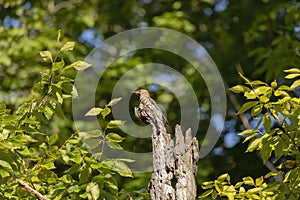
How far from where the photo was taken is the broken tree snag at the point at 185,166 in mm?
2666

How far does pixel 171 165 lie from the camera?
268cm

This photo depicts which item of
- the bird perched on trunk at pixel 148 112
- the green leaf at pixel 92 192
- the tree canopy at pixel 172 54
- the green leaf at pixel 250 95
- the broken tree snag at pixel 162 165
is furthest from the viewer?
the tree canopy at pixel 172 54

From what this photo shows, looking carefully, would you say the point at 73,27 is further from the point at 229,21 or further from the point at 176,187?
the point at 176,187

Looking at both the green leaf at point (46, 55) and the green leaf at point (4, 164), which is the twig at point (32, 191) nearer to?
the green leaf at point (4, 164)

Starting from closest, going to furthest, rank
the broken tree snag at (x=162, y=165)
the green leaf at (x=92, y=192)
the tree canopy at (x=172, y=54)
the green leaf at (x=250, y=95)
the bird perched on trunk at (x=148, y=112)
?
the broken tree snag at (x=162, y=165) → the bird perched on trunk at (x=148, y=112) → the green leaf at (x=92, y=192) → the green leaf at (x=250, y=95) → the tree canopy at (x=172, y=54)

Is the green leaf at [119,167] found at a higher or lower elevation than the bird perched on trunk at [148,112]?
lower

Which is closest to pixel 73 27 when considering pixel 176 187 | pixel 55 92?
pixel 55 92

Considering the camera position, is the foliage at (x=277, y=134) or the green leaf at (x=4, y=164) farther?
the foliage at (x=277, y=134)

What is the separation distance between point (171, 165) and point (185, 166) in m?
0.08

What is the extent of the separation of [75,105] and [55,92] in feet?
10.0

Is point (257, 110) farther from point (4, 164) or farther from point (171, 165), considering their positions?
point (4, 164)

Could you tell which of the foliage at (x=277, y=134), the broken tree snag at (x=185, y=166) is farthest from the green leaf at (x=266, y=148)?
the broken tree snag at (x=185, y=166)

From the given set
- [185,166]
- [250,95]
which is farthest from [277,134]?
[185,166]

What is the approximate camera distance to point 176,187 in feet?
8.73
